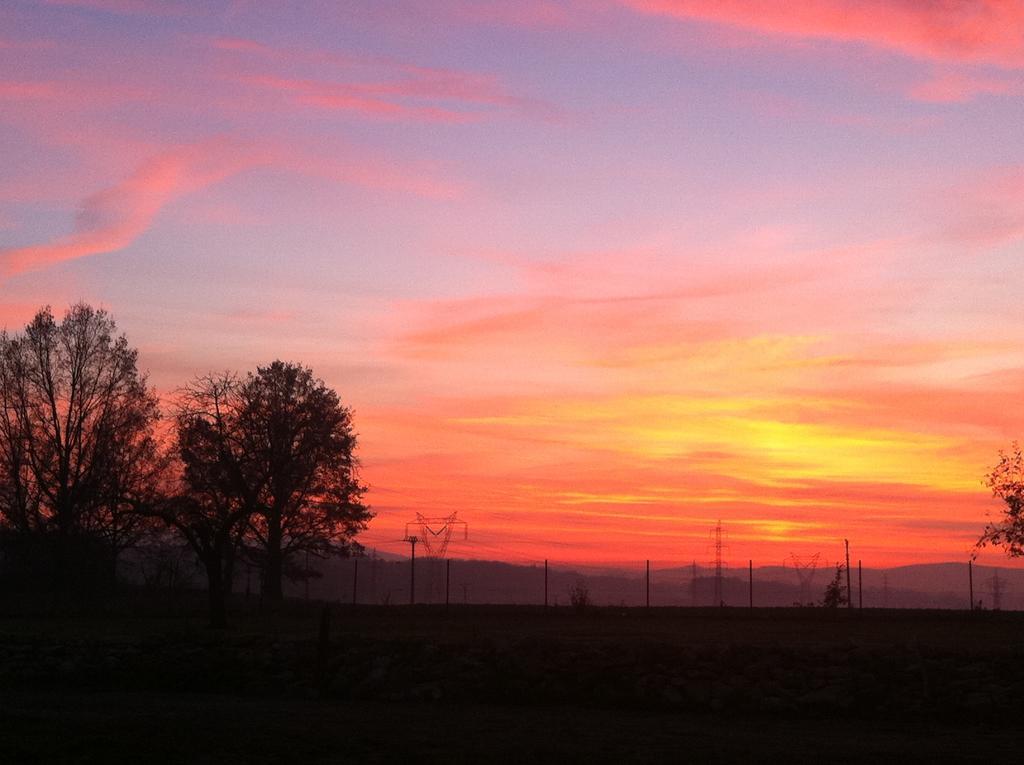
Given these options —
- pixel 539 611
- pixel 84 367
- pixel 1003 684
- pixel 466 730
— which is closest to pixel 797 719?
pixel 1003 684

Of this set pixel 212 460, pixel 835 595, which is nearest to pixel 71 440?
pixel 212 460

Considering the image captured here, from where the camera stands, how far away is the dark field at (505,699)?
1733 centimetres

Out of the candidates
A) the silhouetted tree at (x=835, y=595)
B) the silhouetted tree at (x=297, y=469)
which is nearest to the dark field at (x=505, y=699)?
the silhouetted tree at (x=835, y=595)

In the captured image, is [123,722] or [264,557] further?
[264,557]

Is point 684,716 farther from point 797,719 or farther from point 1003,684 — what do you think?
point 1003,684

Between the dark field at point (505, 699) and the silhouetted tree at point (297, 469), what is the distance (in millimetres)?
31723

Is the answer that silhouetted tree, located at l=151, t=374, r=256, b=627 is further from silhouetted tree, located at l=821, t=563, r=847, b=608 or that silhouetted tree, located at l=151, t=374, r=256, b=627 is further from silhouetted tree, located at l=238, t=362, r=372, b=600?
silhouetted tree, located at l=821, t=563, r=847, b=608

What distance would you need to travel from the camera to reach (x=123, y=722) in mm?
19422

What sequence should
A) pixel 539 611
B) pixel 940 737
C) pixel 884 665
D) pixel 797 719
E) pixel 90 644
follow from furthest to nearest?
1. pixel 539 611
2. pixel 90 644
3. pixel 884 665
4. pixel 797 719
5. pixel 940 737

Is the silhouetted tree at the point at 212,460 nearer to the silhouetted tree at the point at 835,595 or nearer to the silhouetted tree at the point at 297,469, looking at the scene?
the silhouetted tree at the point at 297,469

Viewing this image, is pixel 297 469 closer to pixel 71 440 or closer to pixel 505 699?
pixel 71 440

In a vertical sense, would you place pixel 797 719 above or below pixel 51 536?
below

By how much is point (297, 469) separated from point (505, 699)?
41.6 meters

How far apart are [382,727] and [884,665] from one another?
9.85 m
